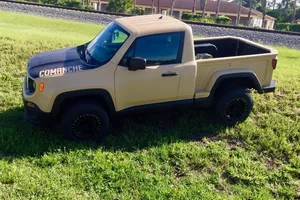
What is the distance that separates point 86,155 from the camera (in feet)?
15.3

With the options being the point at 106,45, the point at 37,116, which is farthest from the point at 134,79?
the point at 37,116

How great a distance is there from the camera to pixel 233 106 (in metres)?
5.79

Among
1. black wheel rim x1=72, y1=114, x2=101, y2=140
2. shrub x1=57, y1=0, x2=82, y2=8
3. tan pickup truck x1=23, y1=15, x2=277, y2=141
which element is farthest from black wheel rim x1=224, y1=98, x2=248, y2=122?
shrub x1=57, y1=0, x2=82, y2=8

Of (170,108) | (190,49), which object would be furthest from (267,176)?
(190,49)

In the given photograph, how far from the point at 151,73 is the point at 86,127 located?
131 cm

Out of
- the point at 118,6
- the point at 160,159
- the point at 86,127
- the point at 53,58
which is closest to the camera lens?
the point at 160,159

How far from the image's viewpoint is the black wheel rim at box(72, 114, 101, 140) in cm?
496

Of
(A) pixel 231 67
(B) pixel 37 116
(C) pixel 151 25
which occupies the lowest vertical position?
(B) pixel 37 116

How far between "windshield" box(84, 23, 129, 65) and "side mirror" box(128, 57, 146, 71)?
1.20 ft

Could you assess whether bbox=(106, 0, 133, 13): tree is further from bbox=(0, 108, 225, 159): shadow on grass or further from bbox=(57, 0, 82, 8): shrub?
bbox=(0, 108, 225, 159): shadow on grass

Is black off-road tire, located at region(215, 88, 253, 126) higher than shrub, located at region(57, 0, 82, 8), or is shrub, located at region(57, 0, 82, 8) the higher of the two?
shrub, located at region(57, 0, 82, 8)

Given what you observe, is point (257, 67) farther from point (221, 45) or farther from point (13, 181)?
point (13, 181)

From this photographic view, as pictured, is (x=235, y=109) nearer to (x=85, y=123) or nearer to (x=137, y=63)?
(x=137, y=63)

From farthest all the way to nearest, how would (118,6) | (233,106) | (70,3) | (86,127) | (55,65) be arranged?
(118,6) < (70,3) < (233,106) < (86,127) < (55,65)
